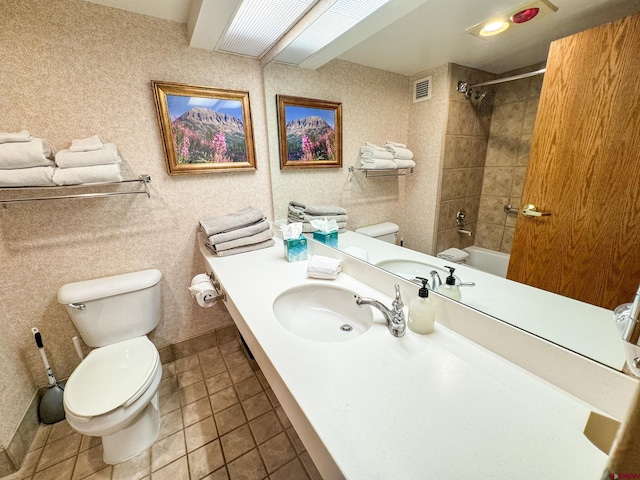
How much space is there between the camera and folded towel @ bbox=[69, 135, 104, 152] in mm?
1222

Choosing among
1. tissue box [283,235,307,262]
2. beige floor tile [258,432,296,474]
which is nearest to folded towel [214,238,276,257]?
tissue box [283,235,307,262]

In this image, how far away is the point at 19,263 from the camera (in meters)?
1.32

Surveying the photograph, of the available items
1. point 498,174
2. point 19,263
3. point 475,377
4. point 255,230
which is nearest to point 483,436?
point 475,377

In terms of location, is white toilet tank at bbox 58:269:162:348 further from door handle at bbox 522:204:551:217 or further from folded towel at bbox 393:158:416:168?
door handle at bbox 522:204:551:217

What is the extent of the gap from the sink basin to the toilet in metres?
0.78

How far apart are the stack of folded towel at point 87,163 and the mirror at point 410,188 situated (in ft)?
2.80

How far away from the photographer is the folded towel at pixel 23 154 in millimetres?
1090

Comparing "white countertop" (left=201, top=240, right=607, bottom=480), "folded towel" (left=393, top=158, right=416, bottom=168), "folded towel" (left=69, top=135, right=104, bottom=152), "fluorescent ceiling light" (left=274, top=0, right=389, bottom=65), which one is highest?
"fluorescent ceiling light" (left=274, top=0, right=389, bottom=65)

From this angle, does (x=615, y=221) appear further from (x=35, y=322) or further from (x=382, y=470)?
(x=35, y=322)

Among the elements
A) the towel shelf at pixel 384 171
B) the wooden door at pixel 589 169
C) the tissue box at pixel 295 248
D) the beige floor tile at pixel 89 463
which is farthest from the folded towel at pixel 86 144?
the wooden door at pixel 589 169

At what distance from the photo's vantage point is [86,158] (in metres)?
1.22

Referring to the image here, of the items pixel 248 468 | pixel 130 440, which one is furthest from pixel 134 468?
pixel 248 468

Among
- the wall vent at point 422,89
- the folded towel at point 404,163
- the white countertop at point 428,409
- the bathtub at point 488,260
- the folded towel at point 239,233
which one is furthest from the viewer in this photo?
the folded towel at point 239,233

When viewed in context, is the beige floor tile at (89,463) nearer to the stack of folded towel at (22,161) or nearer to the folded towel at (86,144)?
the stack of folded towel at (22,161)
